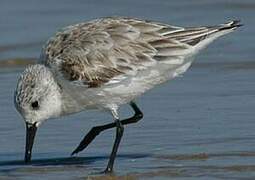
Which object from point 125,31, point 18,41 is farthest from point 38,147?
point 18,41

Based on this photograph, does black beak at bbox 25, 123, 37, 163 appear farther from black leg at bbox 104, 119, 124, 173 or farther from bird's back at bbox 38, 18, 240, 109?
black leg at bbox 104, 119, 124, 173

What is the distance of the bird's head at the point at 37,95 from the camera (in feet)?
27.7

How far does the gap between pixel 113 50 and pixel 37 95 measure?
710 millimetres

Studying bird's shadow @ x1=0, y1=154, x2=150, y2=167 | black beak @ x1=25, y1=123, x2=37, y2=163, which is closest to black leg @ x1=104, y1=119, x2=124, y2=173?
bird's shadow @ x1=0, y1=154, x2=150, y2=167

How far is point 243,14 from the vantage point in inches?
511

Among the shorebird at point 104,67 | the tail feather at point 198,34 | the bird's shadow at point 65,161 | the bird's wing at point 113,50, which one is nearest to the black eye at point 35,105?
the shorebird at point 104,67

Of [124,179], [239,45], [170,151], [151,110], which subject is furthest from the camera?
[239,45]

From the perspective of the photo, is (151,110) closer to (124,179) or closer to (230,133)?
(230,133)

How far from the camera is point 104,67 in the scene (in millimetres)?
8430

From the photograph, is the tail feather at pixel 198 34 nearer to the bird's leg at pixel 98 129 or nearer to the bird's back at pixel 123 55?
the bird's back at pixel 123 55

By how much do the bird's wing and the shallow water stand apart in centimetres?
74

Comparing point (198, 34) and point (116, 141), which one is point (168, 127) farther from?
point (198, 34)

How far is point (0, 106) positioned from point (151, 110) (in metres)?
1.43

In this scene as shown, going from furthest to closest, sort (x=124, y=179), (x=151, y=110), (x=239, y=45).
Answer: (x=239, y=45)
(x=151, y=110)
(x=124, y=179)
